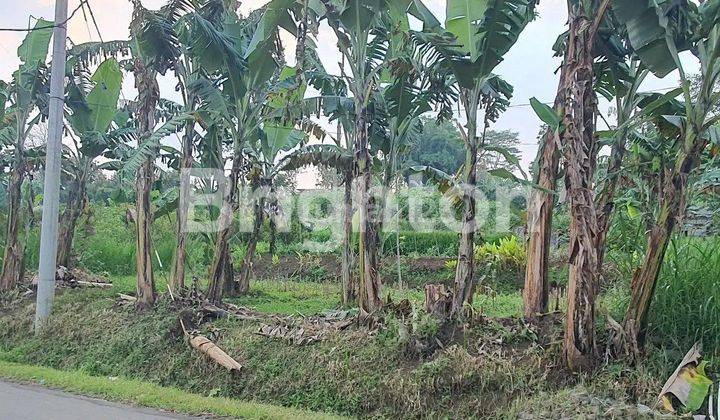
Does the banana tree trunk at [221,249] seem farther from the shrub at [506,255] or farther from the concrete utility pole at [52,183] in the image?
the shrub at [506,255]

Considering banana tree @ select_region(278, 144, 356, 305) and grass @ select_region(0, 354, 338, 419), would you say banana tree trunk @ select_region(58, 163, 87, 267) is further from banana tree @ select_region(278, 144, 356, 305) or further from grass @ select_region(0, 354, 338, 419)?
grass @ select_region(0, 354, 338, 419)

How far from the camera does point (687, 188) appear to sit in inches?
209

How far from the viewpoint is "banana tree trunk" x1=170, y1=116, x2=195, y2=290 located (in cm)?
992

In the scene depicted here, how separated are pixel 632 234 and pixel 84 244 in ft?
45.8

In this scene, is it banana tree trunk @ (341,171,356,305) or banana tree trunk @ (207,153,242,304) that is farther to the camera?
banana tree trunk @ (341,171,356,305)

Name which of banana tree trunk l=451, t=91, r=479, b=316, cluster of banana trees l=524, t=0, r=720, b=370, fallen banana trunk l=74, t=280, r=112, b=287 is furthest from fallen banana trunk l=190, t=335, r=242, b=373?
fallen banana trunk l=74, t=280, r=112, b=287

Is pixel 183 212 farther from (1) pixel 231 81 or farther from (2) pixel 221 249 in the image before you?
(1) pixel 231 81

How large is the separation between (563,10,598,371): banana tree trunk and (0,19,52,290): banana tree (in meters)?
10.0

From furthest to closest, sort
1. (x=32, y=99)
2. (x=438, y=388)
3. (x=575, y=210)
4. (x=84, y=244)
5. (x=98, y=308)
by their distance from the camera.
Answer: (x=84, y=244) → (x=32, y=99) → (x=98, y=308) → (x=438, y=388) → (x=575, y=210)

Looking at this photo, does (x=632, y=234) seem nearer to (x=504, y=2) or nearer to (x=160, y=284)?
(x=504, y=2)

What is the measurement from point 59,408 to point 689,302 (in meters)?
6.40

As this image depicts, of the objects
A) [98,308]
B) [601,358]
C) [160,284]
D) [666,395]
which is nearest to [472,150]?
[601,358]

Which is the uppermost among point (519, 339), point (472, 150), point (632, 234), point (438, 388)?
point (472, 150)

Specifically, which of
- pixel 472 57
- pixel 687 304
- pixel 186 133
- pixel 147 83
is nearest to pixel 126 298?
pixel 186 133
